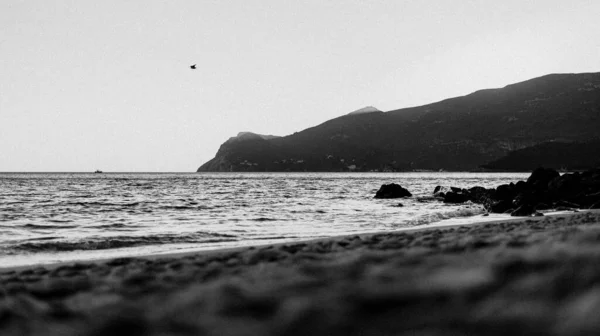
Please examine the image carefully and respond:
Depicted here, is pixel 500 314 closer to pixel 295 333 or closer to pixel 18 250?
pixel 295 333

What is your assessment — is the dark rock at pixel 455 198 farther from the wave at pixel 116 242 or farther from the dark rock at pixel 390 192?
the wave at pixel 116 242

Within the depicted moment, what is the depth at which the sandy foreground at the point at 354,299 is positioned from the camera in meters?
2.26

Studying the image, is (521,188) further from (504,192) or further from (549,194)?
(549,194)

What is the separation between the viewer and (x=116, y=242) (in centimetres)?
1240

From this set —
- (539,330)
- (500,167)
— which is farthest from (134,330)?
(500,167)

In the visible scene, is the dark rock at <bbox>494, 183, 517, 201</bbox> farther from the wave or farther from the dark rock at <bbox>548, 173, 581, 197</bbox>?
the wave

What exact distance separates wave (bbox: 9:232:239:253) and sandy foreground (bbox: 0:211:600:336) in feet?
26.0

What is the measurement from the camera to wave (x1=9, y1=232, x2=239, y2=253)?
1164 cm

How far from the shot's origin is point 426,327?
7.29 feet

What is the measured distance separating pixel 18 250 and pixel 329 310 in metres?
10.8

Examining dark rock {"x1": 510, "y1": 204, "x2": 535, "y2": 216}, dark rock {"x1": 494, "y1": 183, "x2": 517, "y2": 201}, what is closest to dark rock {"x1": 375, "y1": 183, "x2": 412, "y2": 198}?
dark rock {"x1": 494, "y1": 183, "x2": 517, "y2": 201}

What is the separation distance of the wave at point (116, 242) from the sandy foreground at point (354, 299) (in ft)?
26.0

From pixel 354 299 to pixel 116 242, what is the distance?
35.5 ft

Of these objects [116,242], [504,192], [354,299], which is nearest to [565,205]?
[504,192]
